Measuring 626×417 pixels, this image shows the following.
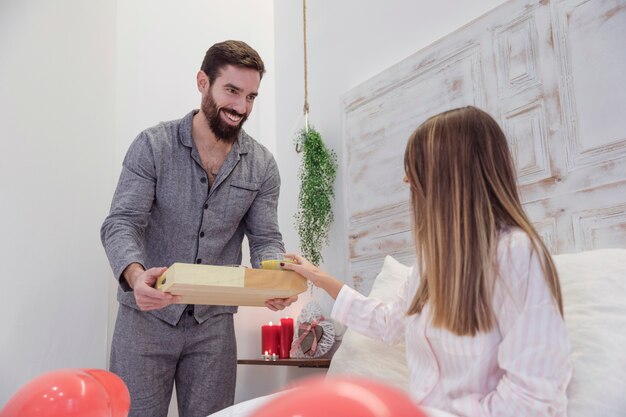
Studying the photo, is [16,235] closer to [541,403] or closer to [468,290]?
[468,290]

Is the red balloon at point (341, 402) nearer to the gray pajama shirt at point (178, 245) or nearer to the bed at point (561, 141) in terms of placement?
the bed at point (561, 141)

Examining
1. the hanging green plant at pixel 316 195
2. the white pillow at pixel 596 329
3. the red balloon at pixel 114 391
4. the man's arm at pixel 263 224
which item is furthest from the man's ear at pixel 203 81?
the white pillow at pixel 596 329

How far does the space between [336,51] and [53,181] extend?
57.2 inches

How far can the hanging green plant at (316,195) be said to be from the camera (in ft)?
8.67

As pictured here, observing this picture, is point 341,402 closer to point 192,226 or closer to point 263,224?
point 192,226

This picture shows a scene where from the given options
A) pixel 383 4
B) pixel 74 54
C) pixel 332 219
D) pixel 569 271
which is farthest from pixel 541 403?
pixel 74 54

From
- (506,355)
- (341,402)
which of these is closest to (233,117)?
(506,355)

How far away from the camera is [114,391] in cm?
128

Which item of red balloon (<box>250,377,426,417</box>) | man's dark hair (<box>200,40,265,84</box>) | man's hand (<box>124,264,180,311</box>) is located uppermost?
man's dark hair (<box>200,40,265,84</box>)

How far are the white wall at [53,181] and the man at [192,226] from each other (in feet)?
1.87

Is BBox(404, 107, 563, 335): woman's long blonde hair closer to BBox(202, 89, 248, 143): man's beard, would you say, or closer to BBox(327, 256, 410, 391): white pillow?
BBox(327, 256, 410, 391): white pillow

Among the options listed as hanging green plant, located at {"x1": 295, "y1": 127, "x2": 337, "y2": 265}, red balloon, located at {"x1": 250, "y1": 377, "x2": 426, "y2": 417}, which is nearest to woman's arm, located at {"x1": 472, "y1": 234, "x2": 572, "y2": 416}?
red balloon, located at {"x1": 250, "y1": 377, "x2": 426, "y2": 417}

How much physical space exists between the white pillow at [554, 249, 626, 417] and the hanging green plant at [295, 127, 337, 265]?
138 cm

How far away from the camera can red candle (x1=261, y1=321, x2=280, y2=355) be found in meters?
2.66
